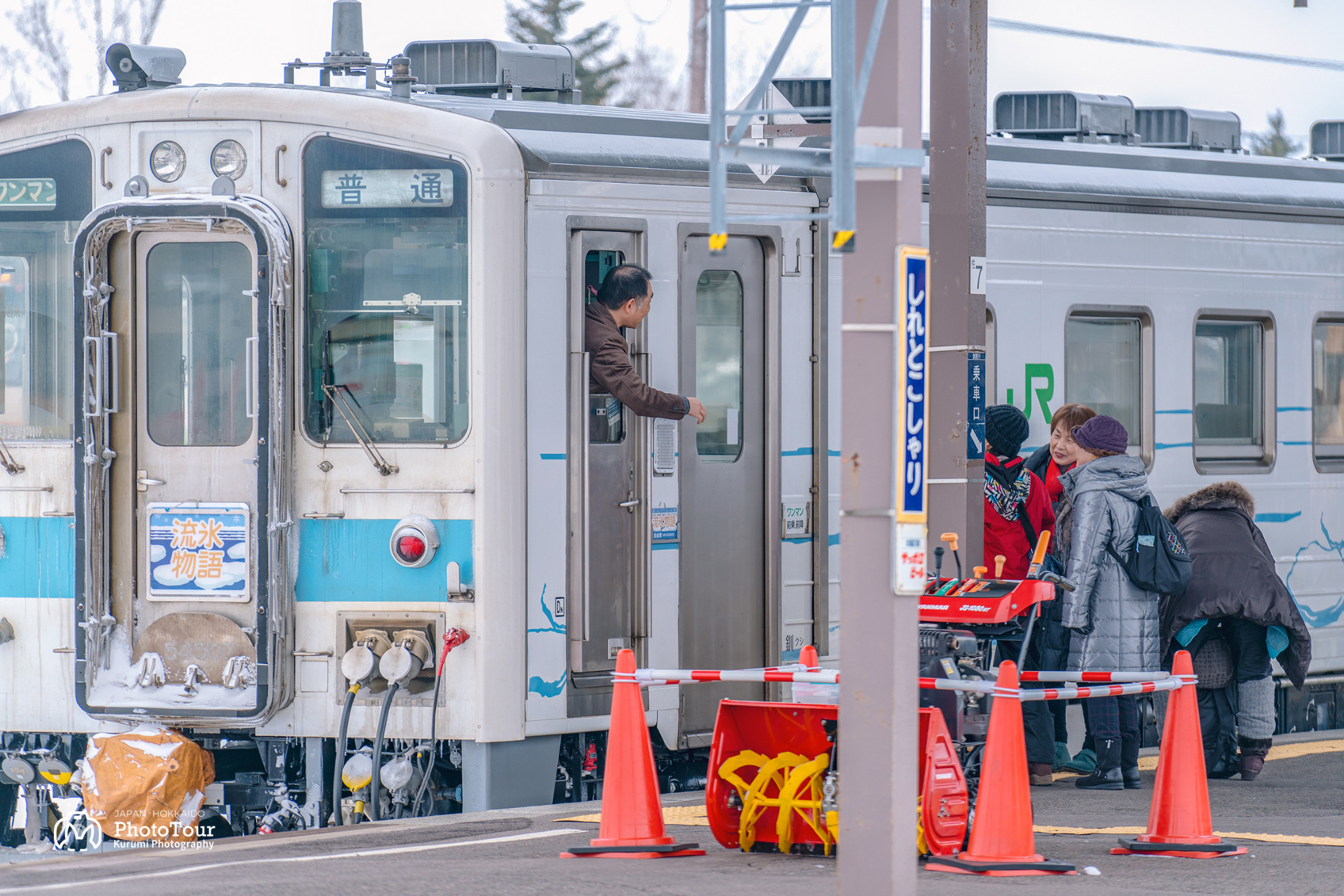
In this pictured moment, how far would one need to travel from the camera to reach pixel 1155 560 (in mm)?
7676

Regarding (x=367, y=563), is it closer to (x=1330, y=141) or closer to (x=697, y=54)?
(x=1330, y=141)

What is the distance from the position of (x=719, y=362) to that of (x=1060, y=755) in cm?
279

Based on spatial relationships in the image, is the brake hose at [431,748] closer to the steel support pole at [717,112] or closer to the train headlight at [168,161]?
the train headlight at [168,161]

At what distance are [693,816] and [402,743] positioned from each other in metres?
1.24

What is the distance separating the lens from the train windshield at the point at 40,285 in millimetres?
7426

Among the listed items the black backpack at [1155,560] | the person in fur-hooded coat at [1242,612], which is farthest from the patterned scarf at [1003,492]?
the person in fur-hooded coat at [1242,612]

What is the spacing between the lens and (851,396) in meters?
4.59

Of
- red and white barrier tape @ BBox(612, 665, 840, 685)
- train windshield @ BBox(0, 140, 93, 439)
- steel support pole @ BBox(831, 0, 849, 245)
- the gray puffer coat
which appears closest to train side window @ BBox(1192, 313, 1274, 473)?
the gray puffer coat

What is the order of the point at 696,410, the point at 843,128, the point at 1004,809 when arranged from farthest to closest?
the point at 696,410 < the point at 1004,809 < the point at 843,128

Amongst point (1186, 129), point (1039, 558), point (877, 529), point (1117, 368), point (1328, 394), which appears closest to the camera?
point (877, 529)

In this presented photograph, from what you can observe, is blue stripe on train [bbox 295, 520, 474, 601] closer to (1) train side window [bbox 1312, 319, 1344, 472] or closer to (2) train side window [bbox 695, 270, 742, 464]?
(2) train side window [bbox 695, 270, 742, 464]

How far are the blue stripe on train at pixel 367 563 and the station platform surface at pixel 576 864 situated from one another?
94 cm

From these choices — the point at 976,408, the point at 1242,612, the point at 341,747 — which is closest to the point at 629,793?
the point at 341,747

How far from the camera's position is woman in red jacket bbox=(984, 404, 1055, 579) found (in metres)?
8.24
